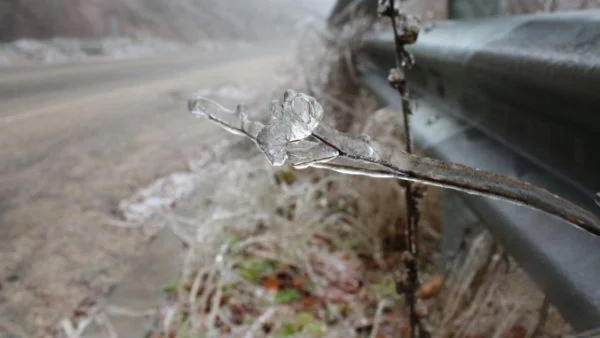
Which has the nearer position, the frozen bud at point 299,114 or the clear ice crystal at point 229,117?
the frozen bud at point 299,114

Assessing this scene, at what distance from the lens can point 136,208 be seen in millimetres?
3814

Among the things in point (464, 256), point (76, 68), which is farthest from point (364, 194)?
point (76, 68)

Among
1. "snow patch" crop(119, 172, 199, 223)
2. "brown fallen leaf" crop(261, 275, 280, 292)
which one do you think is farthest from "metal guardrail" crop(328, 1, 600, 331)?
"snow patch" crop(119, 172, 199, 223)

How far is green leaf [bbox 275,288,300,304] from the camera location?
7.13 feet

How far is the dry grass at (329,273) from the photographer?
1.56 m

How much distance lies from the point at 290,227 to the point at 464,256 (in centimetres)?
82

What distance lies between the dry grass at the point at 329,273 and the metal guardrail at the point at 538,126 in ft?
1.08

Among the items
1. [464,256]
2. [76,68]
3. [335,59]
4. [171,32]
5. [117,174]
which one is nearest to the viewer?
[464,256]

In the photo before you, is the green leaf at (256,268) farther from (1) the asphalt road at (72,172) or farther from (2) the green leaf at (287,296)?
(1) the asphalt road at (72,172)

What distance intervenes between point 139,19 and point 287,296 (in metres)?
26.7

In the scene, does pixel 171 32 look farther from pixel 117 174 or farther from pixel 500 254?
pixel 500 254

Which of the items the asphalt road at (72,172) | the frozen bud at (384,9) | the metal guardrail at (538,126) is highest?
the frozen bud at (384,9)

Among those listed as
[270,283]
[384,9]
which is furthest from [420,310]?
[270,283]

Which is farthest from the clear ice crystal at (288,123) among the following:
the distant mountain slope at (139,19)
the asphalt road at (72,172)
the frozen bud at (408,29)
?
the distant mountain slope at (139,19)
